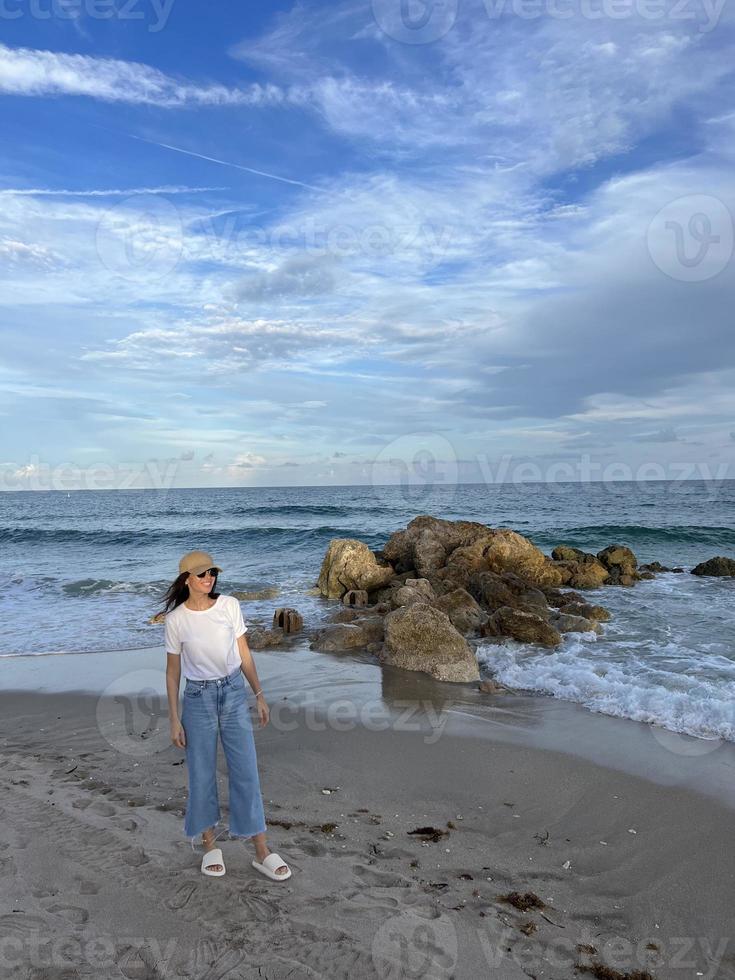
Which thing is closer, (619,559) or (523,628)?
(523,628)

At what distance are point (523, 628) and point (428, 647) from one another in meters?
2.40

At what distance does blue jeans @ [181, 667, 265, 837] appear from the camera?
164 inches

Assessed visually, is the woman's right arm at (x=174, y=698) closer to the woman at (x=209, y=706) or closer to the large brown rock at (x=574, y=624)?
the woman at (x=209, y=706)

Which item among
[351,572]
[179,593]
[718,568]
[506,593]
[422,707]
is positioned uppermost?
[179,593]

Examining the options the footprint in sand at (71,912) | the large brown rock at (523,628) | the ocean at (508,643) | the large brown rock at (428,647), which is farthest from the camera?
the large brown rock at (523,628)

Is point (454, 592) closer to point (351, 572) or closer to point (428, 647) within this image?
point (428, 647)

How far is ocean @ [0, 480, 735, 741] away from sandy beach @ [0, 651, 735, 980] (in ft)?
4.68

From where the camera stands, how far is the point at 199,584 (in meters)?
4.13

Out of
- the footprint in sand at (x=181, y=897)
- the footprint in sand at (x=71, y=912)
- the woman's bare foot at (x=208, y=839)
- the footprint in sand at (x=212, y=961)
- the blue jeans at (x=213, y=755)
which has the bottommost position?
the footprint in sand at (x=181, y=897)

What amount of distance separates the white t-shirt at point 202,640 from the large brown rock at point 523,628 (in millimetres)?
7947

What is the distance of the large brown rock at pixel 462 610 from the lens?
1214 cm

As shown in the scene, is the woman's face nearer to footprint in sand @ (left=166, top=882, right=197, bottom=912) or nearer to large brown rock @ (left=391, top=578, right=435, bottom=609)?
footprint in sand @ (left=166, top=882, right=197, bottom=912)

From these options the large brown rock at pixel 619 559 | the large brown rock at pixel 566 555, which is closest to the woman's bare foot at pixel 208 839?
the large brown rock at pixel 619 559

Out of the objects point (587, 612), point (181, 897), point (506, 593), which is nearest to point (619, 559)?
point (587, 612)
